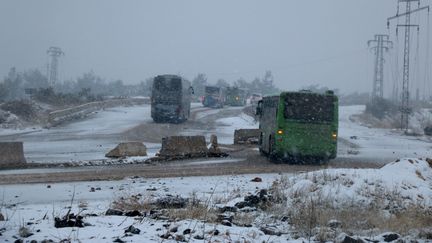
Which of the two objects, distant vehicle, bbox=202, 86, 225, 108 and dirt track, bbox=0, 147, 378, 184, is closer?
dirt track, bbox=0, 147, 378, 184

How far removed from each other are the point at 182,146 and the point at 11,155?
7.03 m

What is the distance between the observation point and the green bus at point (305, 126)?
837 inches

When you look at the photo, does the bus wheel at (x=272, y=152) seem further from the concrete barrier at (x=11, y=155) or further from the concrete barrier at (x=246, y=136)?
the concrete barrier at (x=11, y=155)

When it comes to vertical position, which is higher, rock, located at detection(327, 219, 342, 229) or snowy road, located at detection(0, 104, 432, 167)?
rock, located at detection(327, 219, 342, 229)

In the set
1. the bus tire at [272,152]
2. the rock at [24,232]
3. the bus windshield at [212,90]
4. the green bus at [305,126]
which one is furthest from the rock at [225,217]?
the bus windshield at [212,90]

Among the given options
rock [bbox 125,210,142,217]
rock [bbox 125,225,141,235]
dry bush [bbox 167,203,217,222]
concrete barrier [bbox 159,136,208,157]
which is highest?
rock [bbox 125,225,141,235]

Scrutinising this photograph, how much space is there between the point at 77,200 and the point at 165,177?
180 inches

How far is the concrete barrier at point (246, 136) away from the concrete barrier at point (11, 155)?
1363 cm

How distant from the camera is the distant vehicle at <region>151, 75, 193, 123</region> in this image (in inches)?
1825

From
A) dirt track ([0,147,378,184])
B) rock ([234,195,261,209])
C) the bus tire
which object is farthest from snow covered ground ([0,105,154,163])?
rock ([234,195,261,209])

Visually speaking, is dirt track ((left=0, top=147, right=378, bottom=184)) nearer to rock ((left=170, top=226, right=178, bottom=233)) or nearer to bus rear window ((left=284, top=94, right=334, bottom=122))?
bus rear window ((left=284, top=94, right=334, bottom=122))

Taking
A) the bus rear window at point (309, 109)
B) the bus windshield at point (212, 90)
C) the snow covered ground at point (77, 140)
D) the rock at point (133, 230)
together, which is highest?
the bus windshield at point (212, 90)

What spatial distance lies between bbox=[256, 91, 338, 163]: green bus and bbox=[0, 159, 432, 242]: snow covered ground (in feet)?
14.8

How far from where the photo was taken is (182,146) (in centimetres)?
2384
